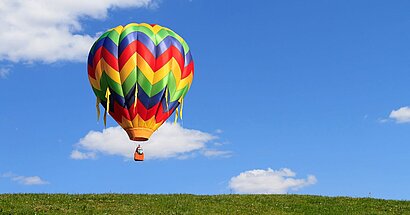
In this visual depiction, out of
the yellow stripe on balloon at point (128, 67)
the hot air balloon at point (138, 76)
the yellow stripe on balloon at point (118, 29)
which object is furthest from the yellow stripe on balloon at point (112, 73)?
the yellow stripe on balloon at point (118, 29)

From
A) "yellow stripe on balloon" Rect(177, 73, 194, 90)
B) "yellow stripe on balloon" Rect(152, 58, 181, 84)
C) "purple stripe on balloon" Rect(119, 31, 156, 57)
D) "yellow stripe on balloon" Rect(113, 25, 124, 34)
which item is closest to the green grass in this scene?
"yellow stripe on balloon" Rect(177, 73, 194, 90)

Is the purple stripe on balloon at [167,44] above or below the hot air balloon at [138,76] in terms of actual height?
above

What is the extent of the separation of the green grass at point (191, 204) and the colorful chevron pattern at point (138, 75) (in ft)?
17.7

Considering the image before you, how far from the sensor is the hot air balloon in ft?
148

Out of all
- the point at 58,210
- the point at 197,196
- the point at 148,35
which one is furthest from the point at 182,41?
the point at 58,210

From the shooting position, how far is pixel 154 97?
4547 centimetres

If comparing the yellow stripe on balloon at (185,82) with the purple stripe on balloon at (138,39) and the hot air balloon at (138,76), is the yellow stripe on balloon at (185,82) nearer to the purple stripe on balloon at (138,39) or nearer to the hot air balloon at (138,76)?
the hot air balloon at (138,76)

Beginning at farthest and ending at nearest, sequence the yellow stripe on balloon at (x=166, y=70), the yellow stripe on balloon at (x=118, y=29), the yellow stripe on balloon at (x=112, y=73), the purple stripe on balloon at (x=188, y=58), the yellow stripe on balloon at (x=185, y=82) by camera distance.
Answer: the purple stripe on balloon at (x=188, y=58) → the yellow stripe on balloon at (x=185, y=82) → the yellow stripe on balloon at (x=118, y=29) → the yellow stripe on balloon at (x=166, y=70) → the yellow stripe on balloon at (x=112, y=73)

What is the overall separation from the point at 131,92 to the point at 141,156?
4.32m

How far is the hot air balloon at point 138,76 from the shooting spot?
45.0 m

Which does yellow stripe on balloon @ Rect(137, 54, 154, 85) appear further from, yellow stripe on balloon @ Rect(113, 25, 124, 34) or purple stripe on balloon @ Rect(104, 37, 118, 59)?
yellow stripe on balloon @ Rect(113, 25, 124, 34)

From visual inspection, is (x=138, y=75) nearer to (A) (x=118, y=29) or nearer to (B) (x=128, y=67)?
(B) (x=128, y=67)

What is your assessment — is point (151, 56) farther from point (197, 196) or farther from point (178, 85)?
point (197, 196)

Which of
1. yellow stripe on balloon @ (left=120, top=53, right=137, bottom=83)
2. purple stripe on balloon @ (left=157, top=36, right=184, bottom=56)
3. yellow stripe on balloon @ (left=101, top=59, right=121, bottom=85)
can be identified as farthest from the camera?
purple stripe on balloon @ (left=157, top=36, right=184, bottom=56)
